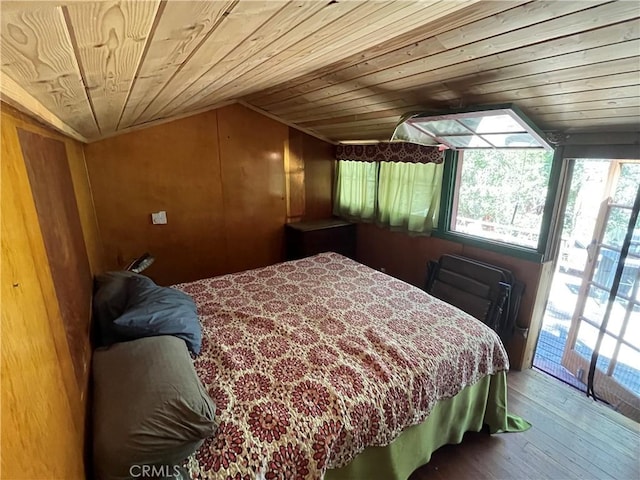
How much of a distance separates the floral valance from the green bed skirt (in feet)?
6.74

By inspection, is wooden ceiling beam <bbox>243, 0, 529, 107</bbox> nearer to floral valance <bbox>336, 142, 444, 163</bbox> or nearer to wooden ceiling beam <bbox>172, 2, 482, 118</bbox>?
wooden ceiling beam <bbox>172, 2, 482, 118</bbox>

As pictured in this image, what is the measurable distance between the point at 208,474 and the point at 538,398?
7.82 feet

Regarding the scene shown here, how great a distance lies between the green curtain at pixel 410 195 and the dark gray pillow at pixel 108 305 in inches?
102

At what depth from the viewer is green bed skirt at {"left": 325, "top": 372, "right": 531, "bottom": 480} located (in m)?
1.45

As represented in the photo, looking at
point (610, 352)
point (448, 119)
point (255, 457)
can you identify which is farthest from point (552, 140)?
point (255, 457)

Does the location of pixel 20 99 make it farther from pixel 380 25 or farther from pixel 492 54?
pixel 492 54

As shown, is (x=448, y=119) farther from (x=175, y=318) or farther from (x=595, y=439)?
(x=595, y=439)

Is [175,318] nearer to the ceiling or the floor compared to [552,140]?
nearer to the floor

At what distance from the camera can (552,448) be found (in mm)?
1878

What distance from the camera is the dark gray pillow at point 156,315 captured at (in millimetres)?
1412

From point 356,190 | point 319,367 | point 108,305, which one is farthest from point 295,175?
point 319,367

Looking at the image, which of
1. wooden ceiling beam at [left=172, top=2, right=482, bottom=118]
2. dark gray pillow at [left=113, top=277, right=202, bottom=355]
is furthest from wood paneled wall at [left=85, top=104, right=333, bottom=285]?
wooden ceiling beam at [left=172, top=2, right=482, bottom=118]

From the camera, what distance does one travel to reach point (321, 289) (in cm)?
238

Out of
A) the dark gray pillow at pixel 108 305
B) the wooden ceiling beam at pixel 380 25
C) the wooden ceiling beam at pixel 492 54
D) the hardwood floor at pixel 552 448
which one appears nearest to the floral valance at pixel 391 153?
the wooden ceiling beam at pixel 492 54
